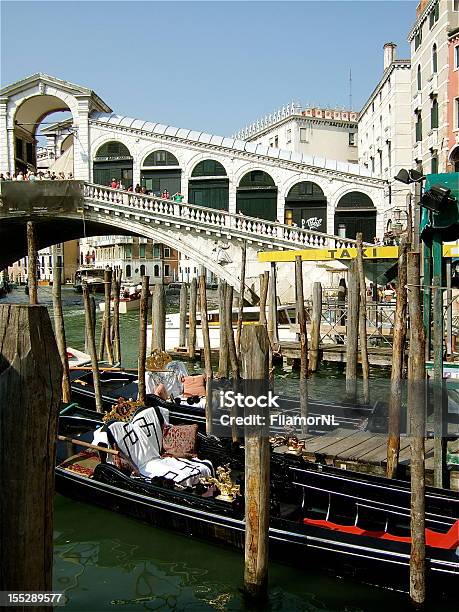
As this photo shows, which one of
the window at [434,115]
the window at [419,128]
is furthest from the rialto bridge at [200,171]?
the window at [434,115]

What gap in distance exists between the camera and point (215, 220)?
53.7 ft

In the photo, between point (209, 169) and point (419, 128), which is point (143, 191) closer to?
point (209, 169)

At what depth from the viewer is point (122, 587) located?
4121mm

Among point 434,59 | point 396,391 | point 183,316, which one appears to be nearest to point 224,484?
point 396,391

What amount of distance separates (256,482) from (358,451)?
2.03 meters

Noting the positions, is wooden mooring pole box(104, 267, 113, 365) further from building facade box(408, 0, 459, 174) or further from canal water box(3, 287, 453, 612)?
building facade box(408, 0, 459, 174)

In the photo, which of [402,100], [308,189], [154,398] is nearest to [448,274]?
[154,398]

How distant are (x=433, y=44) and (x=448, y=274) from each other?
1057cm

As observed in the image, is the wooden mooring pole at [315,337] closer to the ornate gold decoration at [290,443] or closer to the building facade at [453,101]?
the ornate gold decoration at [290,443]

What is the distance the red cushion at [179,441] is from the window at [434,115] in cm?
1246

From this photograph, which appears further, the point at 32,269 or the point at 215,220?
the point at 215,220

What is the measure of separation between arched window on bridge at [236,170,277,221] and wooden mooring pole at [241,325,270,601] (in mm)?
15751

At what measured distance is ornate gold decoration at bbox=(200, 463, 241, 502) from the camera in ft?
15.1

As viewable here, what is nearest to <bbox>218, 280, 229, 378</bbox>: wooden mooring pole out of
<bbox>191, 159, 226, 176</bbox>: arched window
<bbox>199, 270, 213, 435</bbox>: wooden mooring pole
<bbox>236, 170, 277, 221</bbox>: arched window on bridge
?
<bbox>199, 270, 213, 435</bbox>: wooden mooring pole
